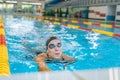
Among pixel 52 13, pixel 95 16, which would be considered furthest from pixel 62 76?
pixel 52 13

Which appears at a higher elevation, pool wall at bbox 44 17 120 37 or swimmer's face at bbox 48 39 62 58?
swimmer's face at bbox 48 39 62 58

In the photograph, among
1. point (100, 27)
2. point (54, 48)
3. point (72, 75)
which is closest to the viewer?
point (72, 75)

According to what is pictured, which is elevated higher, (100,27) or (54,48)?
(54,48)

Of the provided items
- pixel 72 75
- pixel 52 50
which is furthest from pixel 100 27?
pixel 72 75

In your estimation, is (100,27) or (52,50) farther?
(100,27)

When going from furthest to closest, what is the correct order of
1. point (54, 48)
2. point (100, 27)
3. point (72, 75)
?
1. point (100, 27)
2. point (54, 48)
3. point (72, 75)

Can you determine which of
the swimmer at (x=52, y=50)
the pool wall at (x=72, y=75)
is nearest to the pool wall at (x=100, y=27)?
the swimmer at (x=52, y=50)

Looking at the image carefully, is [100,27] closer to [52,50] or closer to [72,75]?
[52,50]

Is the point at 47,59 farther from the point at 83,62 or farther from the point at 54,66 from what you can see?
the point at 83,62

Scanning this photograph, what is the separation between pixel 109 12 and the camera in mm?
22562

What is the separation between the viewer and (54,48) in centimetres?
305

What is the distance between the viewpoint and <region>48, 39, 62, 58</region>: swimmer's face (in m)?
3.04

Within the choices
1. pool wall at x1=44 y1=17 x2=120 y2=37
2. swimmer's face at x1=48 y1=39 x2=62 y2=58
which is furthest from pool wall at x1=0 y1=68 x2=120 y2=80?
pool wall at x1=44 y1=17 x2=120 y2=37

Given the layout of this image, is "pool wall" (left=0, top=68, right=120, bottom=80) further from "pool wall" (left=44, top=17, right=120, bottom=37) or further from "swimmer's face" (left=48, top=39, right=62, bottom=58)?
"pool wall" (left=44, top=17, right=120, bottom=37)
